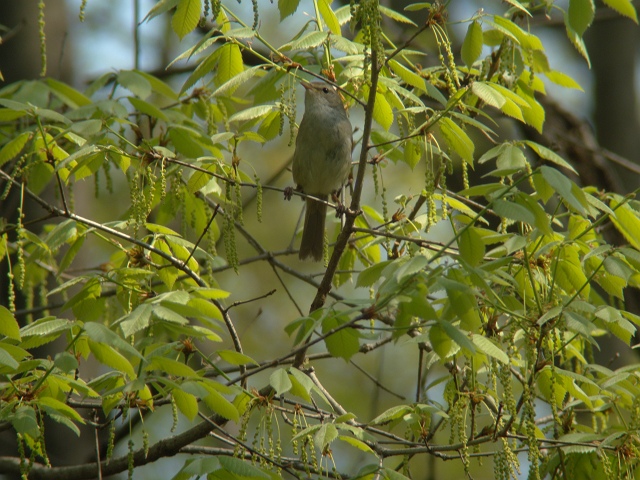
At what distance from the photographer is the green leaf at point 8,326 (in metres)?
2.82

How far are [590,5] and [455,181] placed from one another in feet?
14.2

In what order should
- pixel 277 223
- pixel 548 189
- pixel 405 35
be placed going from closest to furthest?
pixel 548 189 → pixel 405 35 → pixel 277 223

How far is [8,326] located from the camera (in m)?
2.84

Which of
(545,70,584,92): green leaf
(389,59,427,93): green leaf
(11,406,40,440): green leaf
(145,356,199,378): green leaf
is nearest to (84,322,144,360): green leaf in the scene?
(145,356,199,378): green leaf

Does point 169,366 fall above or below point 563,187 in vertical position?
below

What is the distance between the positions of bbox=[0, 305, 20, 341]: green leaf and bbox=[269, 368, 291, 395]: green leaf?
1000 millimetres

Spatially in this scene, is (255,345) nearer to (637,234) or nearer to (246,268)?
(246,268)

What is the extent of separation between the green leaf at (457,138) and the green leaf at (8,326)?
195cm

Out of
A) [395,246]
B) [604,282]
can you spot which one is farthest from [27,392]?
[604,282]

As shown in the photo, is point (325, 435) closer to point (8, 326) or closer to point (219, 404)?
point (219, 404)

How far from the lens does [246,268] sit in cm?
1112

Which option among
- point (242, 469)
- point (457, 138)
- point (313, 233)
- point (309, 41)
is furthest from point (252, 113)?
point (313, 233)

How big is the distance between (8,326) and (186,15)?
1536 mm

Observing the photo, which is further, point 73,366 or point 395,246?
point 395,246
